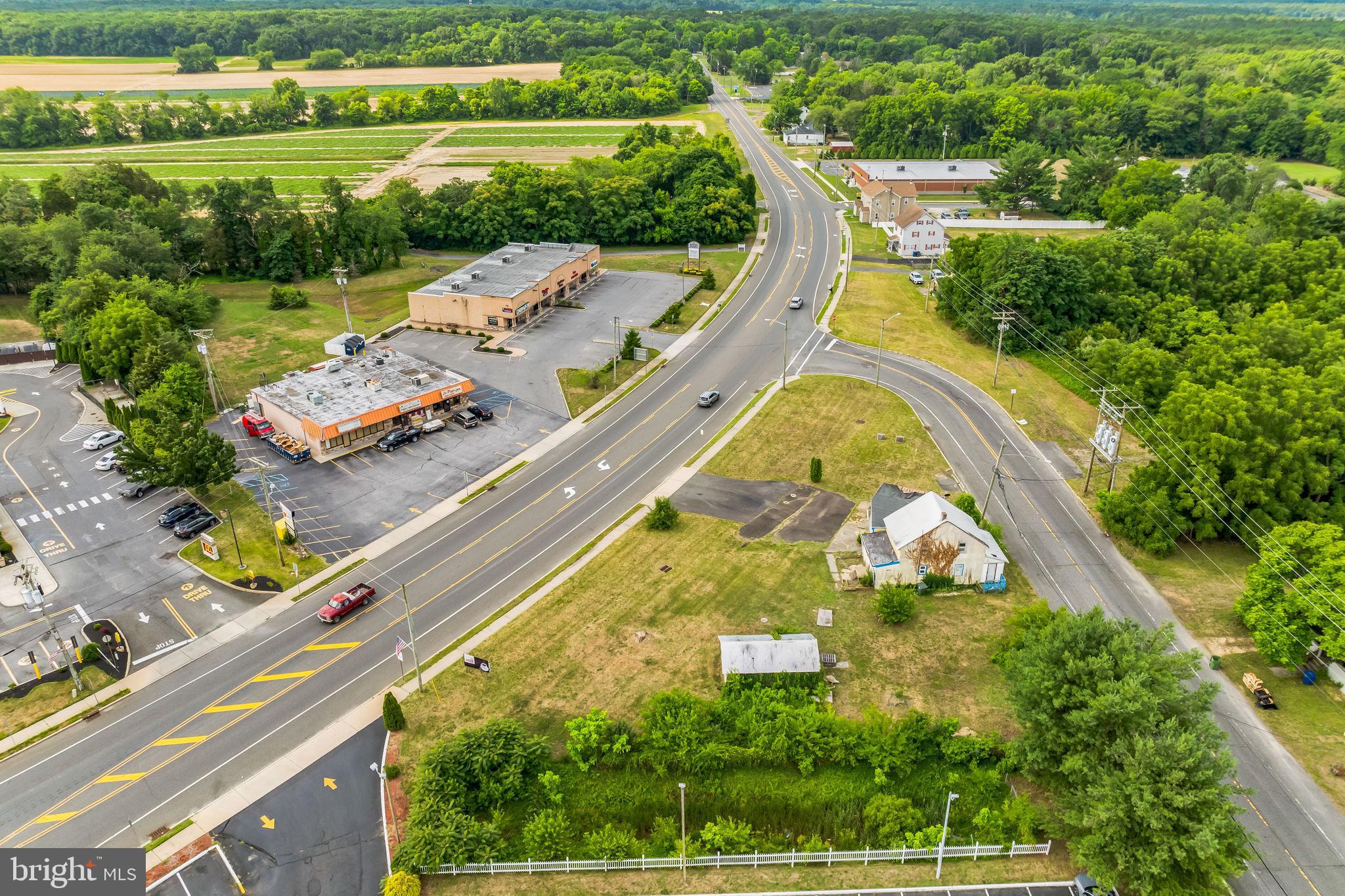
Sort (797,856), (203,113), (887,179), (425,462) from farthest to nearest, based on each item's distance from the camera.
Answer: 1. (203,113)
2. (887,179)
3. (425,462)
4. (797,856)

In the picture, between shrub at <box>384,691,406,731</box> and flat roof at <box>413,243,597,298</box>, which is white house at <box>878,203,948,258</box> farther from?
shrub at <box>384,691,406,731</box>

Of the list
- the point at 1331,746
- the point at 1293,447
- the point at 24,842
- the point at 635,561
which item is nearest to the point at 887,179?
the point at 1293,447

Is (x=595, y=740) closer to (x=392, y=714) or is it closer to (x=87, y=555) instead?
(x=392, y=714)

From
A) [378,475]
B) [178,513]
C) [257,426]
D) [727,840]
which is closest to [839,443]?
[378,475]

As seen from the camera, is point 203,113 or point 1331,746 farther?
point 203,113

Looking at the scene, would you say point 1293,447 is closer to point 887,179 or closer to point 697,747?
point 697,747

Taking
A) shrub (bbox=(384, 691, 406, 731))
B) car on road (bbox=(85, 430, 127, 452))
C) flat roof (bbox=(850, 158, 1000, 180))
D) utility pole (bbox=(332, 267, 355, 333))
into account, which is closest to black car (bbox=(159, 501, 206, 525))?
car on road (bbox=(85, 430, 127, 452))
